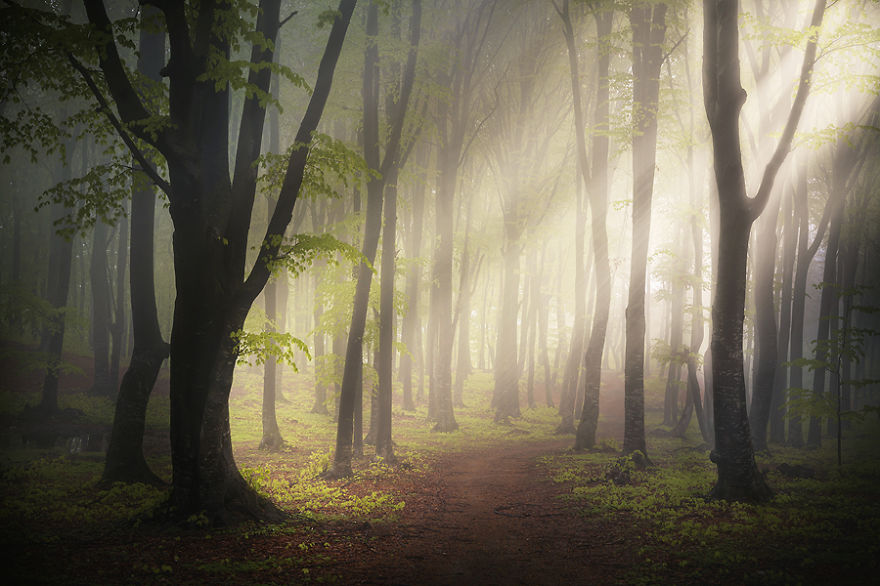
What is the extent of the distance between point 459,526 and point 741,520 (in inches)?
169

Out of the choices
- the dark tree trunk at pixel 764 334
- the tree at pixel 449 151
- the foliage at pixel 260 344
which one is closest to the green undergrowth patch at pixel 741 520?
the dark tree trunk at pixel 764 334

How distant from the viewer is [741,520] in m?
7.24

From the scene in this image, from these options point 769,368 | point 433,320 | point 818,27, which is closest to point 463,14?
point 433,320

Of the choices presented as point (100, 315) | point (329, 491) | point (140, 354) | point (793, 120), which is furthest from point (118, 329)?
point (793, 120)

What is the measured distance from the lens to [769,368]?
1382 centimetres

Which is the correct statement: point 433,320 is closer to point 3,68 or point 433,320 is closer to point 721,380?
point 721,380

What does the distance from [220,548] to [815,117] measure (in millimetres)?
20793

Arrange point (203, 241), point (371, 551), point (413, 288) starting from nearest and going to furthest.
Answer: point (371, 551)
point (203, 241)
point (413, 288)

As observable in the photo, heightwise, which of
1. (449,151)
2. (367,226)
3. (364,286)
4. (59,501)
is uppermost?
(449,151)

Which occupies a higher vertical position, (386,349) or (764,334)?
(764,334)

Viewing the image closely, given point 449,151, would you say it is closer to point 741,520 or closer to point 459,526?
point 459,526

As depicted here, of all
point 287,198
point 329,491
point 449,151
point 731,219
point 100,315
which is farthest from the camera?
point 100,315

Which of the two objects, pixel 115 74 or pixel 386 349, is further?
pixel 386 349

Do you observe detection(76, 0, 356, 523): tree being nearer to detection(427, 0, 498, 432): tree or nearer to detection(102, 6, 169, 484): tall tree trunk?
detection(102, 6, 169, 484): tall tree trunk
